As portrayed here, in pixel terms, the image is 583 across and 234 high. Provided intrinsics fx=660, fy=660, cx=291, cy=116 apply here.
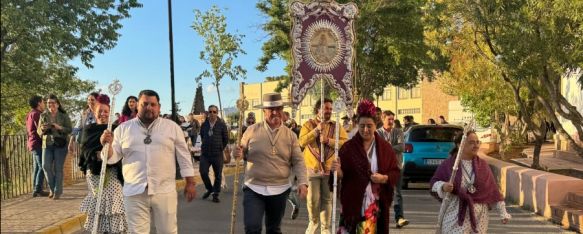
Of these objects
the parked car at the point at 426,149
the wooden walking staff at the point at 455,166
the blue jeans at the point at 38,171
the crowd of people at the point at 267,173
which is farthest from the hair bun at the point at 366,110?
the parked car at the point at 426,149

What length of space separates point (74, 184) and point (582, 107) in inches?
707

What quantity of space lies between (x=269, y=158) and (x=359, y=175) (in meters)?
1.02

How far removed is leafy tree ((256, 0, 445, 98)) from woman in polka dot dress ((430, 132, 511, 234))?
62.3 ft

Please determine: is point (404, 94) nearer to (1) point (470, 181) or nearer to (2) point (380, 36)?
(2) point (380, 36)

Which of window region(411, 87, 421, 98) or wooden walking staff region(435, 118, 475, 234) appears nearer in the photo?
wooden walking staff region(435, 118, 475, 234)

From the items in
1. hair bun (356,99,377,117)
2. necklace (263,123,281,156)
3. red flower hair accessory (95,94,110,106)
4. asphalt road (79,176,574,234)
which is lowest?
asphalt road (79,176,574,234)

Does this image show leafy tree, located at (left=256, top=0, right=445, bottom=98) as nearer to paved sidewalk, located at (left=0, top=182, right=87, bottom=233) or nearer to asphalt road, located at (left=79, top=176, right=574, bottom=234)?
asphalt road, located at (left=79, top=176, right=574, bottom=234)

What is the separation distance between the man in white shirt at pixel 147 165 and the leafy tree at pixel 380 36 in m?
19.5

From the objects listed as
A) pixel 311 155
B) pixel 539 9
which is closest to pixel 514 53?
pixel 539 9

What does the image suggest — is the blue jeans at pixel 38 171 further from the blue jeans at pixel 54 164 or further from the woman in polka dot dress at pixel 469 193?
the woman in polka dot dress at pixel 469 193

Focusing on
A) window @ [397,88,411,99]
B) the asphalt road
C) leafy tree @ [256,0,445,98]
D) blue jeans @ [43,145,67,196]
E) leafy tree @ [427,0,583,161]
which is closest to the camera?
the asphalt road

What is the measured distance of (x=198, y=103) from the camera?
2720cm

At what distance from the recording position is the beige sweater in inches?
255

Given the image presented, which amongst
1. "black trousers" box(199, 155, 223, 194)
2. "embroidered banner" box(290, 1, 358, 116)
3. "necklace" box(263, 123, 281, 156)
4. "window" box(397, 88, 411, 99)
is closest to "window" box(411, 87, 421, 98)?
"window" box(397, 88, 411, 99)
